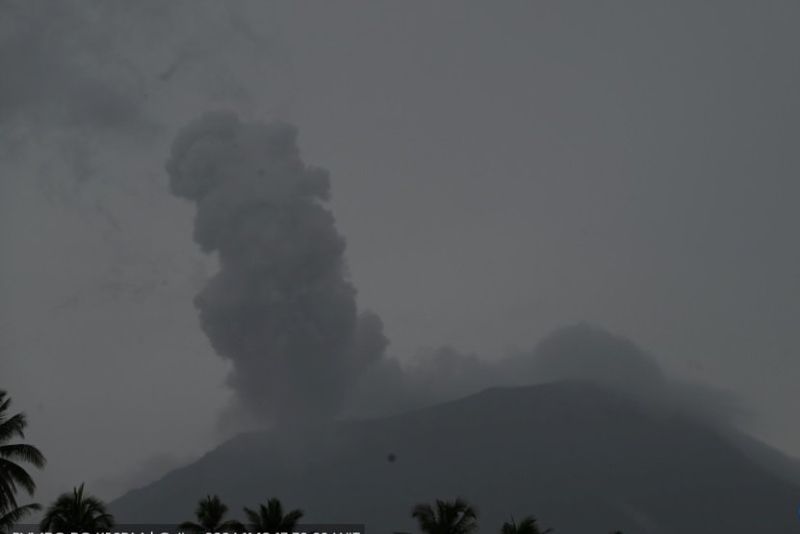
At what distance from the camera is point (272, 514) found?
2472 inches

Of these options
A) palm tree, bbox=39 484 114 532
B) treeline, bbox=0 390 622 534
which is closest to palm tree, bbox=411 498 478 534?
treeline, bbox=0 390 622 534

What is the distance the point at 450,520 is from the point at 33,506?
24.4m

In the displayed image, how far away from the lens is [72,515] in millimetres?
56031

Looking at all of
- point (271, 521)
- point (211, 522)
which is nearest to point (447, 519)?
point (271, 521)

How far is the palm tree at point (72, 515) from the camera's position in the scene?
5588 cm

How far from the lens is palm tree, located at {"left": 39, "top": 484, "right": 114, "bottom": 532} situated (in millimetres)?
55875

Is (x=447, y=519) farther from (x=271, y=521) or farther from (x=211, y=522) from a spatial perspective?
(x=211, y=522)

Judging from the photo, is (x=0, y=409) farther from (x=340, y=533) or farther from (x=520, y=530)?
(x=520, y=530)

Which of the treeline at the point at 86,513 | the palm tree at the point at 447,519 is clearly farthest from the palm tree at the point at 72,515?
the palm tree at the point at 447,519

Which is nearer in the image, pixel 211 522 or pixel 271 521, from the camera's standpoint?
pixel 211 522

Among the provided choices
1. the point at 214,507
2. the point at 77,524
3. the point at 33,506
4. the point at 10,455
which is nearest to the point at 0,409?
the point at 10,455

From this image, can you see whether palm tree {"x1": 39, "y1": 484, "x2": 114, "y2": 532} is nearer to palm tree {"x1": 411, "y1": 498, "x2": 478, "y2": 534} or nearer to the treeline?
the treeline

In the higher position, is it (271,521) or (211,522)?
(271,521)

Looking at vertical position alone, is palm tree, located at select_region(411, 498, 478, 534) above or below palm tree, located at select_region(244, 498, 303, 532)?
below
